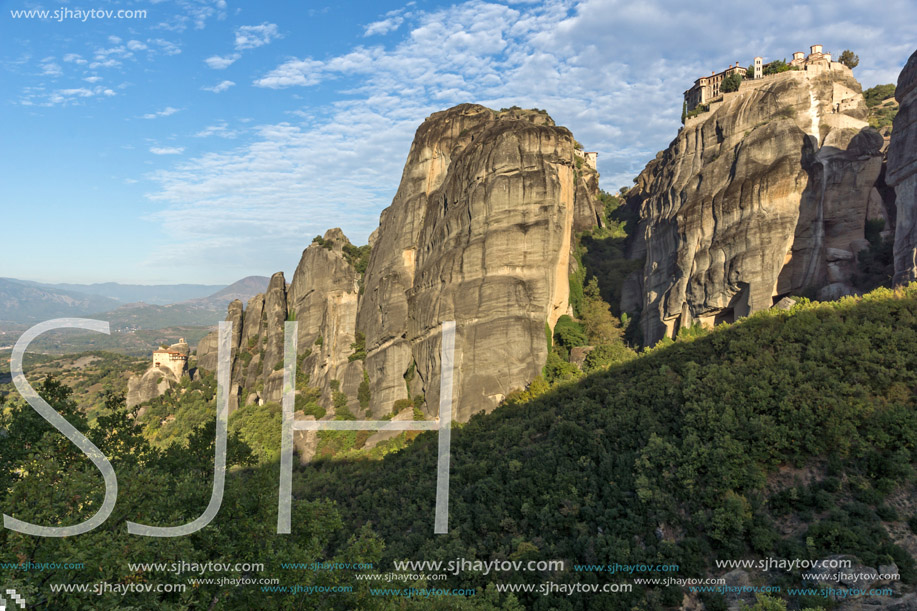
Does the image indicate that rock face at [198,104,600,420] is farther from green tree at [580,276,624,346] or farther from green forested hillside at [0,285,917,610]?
green forested hillside at [0,285,917,610]

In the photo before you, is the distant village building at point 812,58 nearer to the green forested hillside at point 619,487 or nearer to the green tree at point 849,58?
the green tree at point 849,58

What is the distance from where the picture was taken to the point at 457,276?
42.5 metres

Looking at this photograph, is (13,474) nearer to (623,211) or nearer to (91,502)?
(91,502)

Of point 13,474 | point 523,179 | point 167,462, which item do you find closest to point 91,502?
point 13,474

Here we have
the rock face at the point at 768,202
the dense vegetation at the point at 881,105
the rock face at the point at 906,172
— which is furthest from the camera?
the dense vegetation at the point at 881,105

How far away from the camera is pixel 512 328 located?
4012 centimetres

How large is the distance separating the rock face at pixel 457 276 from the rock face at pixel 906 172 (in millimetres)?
20937

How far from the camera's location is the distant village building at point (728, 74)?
144 feet

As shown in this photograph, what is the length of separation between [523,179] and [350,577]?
34.5 meters

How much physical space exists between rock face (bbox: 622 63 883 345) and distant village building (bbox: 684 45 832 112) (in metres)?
2.12

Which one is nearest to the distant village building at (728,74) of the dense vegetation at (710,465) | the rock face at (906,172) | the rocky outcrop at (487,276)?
the rock face at (906,172)

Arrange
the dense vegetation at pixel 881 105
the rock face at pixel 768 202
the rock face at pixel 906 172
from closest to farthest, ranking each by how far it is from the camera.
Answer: the rock face at pixel 906 172 → the rock face at pixel 768 202 → the dense vegetation at pixel 881 105

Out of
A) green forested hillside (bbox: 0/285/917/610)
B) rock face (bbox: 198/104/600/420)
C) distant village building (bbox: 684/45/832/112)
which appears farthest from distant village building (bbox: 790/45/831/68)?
green forested hillside (bbox: 0/285/917/610)

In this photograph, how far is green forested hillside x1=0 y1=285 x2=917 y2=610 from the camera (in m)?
11.5
